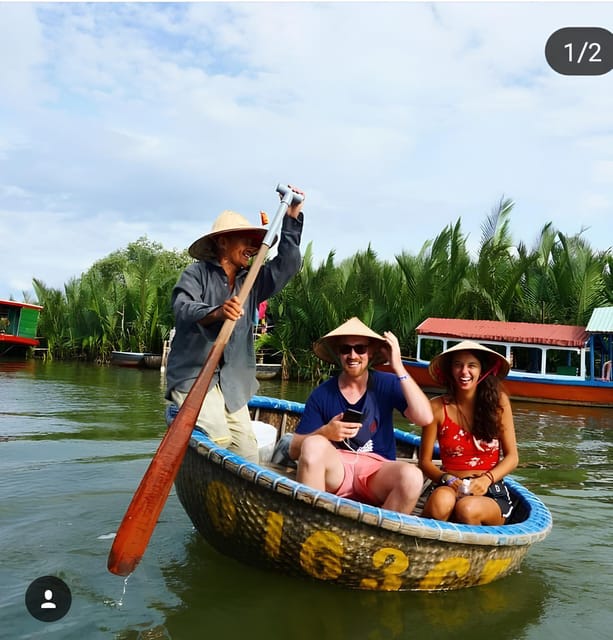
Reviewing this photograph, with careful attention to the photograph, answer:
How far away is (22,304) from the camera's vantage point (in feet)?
67.0

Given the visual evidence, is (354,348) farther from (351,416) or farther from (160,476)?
(160,476)

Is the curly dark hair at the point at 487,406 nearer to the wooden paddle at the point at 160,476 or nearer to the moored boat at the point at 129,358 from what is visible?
the wooden paddle at the point at 160,476

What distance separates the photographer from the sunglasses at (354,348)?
3.28 meters

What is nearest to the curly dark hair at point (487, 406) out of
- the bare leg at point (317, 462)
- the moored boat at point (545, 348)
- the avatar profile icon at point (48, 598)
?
the bare leg at point (317, 462)

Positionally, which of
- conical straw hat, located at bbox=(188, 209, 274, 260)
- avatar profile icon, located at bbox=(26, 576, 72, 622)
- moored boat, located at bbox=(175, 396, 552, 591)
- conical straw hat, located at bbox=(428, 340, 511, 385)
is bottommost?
avatar profile icon, located at bbox=(26, 576, 72, 622)

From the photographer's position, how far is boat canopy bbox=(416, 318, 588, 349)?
13469 millimetres

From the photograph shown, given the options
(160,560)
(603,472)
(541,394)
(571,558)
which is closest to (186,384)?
(160,560)

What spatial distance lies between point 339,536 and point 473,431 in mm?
949

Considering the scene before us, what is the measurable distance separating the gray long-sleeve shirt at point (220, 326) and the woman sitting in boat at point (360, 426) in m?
0.44

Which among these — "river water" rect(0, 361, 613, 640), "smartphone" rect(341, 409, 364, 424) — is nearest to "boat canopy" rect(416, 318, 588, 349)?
"river water" rect(0, 361, 613, 640)

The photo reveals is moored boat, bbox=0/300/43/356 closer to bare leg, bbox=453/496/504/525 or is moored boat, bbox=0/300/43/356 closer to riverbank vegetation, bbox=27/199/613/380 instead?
riverbank vegetation, bbox=27/199/613/380

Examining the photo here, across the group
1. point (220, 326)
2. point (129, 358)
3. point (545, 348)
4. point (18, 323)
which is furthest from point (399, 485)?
point (18, 323)

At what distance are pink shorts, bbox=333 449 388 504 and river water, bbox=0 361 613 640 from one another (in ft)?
1.41

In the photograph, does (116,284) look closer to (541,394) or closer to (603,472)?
(541,394)
